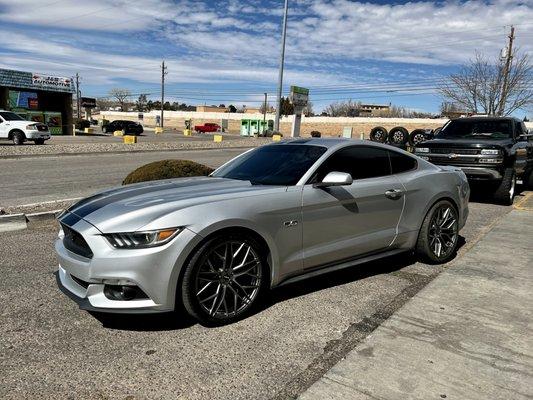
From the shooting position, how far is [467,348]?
3.43 m

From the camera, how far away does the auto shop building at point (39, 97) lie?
37469 mm

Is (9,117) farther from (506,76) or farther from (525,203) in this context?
(506,76)

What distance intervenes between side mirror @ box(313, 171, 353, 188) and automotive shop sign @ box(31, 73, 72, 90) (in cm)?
4088

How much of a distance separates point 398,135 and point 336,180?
15.2 m

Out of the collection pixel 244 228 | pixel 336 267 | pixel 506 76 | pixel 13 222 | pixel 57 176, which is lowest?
pixel 57 176

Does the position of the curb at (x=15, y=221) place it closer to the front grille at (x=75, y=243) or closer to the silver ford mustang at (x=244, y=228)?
the silver ford mustang at (x=244, y=228)

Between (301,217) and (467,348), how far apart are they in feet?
5.21

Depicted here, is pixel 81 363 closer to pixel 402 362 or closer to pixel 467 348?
pixel 402 362

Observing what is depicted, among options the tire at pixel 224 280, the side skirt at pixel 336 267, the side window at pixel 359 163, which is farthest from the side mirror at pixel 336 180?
the tire at pixel 224 280

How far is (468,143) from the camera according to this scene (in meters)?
9.81

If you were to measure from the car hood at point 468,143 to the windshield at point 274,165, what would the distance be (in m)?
6.23

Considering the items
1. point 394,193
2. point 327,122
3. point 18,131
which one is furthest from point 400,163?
point 327,122

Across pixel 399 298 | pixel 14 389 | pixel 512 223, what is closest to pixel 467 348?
pixel 399 298

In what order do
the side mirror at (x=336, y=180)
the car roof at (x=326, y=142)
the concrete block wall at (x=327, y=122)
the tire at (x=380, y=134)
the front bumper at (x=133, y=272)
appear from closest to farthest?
the front bumper at (x=133, y=272)
the side mirror at (x=336, y=180)
the car roof at (x=326, y=142)
the tire at (x=380, y=134)
the concrete block wall at (x=327, y=122)
